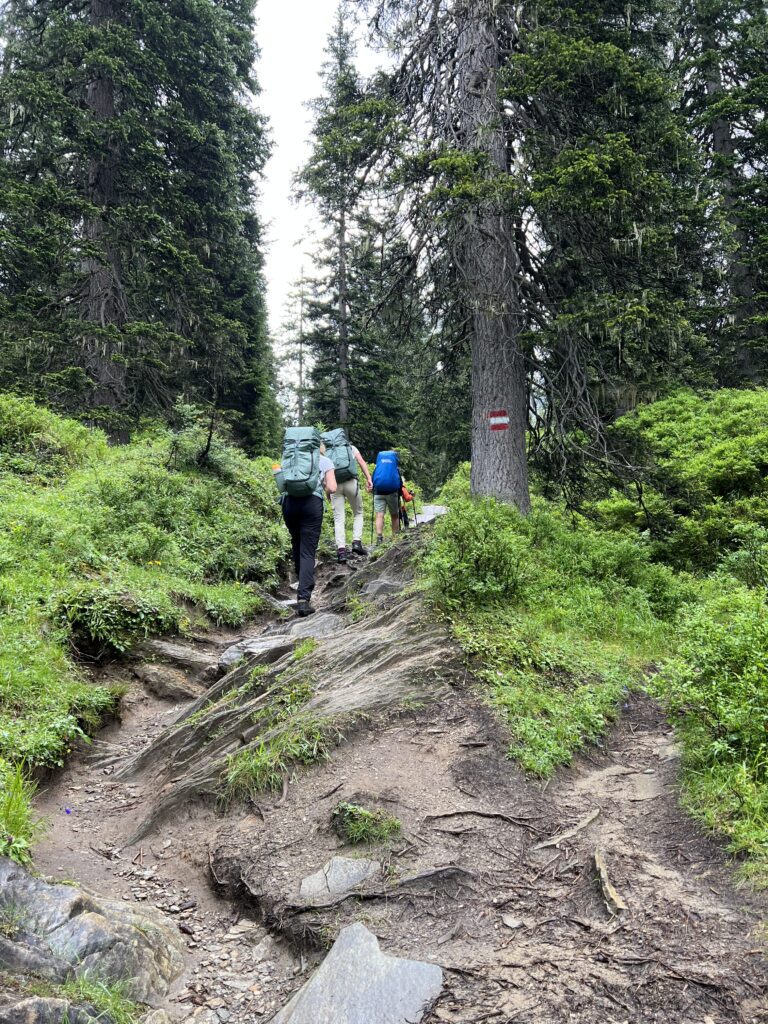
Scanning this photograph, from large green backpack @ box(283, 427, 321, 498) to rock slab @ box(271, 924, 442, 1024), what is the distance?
5.40 m

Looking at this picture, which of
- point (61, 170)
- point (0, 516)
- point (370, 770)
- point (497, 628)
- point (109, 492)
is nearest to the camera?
point (370, 770)

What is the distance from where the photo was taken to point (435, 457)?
87.6 ft

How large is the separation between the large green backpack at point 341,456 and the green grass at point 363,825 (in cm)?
665

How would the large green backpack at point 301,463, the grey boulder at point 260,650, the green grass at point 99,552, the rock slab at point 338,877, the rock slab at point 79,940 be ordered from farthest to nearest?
the large green backpack at point 301,463, the grey boulder at point 260,650, the green grass at point 99,552, the rock slab at point 338,877, the rock slab at point 79,940

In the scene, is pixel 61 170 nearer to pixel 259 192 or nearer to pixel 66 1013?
pixel 259 192

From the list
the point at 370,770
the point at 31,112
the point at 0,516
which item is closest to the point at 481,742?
the point at 370,770

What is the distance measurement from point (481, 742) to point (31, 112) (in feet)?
53.1

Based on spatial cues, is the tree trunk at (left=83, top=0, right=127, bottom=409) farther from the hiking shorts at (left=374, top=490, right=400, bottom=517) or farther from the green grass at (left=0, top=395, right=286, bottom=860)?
the hiking shorts at (left=374, top=490, right=400, bottom=517)

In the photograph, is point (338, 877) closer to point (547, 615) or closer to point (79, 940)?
point (79, 940)

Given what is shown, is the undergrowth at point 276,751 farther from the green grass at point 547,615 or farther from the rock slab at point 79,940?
the green grass at point 547,615

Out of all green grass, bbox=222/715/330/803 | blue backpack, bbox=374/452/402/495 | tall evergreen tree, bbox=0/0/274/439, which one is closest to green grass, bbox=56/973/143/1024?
green grass, bbox=222/715/330/803

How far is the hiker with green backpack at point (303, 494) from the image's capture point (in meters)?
7.82

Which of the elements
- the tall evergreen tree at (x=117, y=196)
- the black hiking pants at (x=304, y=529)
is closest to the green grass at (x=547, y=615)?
the black hiking pants at (x=304, y=529)

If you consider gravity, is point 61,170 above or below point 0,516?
above
